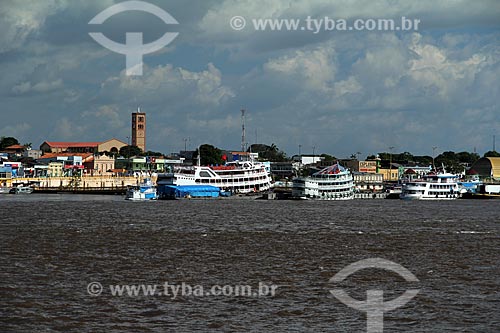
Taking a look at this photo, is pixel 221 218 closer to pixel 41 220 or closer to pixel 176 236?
pixel 41 220

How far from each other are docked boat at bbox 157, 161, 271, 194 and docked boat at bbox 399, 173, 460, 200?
27390 millimetres

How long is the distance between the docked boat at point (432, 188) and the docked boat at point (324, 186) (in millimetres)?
11195

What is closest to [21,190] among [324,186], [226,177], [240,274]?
[226,177]

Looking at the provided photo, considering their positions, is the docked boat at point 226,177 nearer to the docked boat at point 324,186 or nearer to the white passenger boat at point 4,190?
the docked boat at point 324,186

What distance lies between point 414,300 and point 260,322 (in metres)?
6.77

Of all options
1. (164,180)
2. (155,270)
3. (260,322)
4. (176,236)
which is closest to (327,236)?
(176,236)

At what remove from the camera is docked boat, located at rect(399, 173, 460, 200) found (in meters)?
142

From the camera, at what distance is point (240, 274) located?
35469 millimetres

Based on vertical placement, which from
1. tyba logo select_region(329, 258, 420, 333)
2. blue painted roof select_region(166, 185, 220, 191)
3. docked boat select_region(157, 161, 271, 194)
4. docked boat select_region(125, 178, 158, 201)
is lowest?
tyba logo select_region(329, 258, 420, 333)

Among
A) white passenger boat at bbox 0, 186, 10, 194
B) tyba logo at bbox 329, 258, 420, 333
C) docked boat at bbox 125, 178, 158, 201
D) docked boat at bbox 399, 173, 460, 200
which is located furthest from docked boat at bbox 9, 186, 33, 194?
tyba logo at bbox 329, 258, 420, 333

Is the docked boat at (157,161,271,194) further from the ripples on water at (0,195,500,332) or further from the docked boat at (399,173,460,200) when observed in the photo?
the ripples on water at (0,195,500,332)

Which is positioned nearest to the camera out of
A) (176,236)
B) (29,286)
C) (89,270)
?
(29,286)

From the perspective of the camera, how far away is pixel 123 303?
1105 inches

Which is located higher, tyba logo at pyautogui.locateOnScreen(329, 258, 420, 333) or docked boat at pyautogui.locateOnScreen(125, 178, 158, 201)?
docked boat at pyautogui.locateOnScreen(125, 178, 158, 201)
